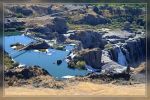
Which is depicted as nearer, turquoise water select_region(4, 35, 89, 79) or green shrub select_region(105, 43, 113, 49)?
turquoise water select_region(4, 35, 89, 79)

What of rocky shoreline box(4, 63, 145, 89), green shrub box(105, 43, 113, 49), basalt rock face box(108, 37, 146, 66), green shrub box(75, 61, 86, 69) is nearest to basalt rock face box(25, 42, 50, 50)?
rocky shoreline box(4, 63, 145, 89)

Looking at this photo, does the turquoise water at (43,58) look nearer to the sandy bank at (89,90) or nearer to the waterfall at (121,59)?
the sandy bank at (89,90)

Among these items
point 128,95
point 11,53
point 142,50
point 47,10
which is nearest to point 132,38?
point 142,50

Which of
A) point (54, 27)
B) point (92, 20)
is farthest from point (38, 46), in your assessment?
point (92, 20)

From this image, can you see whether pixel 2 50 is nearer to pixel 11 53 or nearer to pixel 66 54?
pixel 11 53

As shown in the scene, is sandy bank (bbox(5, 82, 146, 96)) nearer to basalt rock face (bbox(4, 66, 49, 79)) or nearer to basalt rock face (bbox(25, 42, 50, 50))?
basalt rock face (bbox(4, 66, 49, 79))
